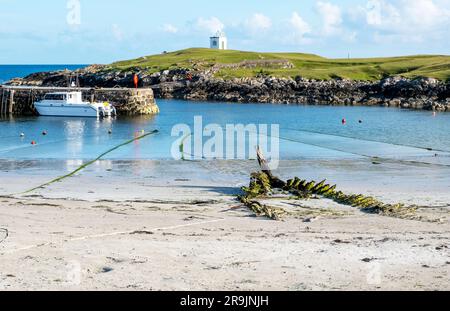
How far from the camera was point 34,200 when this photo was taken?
1026 inches

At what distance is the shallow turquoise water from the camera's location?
47.3 meters

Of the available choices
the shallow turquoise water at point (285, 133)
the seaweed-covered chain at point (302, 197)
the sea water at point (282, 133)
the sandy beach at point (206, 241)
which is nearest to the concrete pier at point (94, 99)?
the shallow turquoise water at point (285, 133)

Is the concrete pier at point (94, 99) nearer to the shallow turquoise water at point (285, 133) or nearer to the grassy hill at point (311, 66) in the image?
the shallow turquoise water at point (285, 133)

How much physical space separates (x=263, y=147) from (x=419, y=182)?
19.7m

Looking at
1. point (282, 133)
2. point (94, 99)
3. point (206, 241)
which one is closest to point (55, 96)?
point (94, 99)

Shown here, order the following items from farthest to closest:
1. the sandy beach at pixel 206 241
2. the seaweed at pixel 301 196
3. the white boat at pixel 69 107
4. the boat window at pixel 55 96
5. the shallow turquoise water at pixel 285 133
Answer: the boat window at pixel 55 96
the white boat at pixel 69 107
the shallow turquoise water at pixel 285 133
the seaweed at pixel 301 196
the sandy beach at pixel 206 241

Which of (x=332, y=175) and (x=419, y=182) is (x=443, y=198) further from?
(x=332, y=175)

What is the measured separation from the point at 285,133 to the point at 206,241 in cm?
4730

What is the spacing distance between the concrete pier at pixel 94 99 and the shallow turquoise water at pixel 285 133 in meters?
3.47

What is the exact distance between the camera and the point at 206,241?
19.1 metres

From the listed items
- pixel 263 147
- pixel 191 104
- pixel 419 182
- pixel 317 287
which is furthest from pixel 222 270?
pixel 191 104

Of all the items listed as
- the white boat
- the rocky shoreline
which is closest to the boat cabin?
the white boat

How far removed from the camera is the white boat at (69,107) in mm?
86125

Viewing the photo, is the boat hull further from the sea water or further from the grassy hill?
the grassy hill
